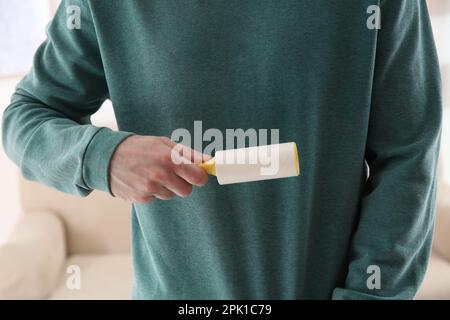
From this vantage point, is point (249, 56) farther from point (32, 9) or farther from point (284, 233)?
point (32, 9)

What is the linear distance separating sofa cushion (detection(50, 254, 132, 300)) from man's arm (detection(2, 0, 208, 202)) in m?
0.90

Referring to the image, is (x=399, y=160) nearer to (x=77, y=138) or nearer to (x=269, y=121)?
(x=269, y=121)

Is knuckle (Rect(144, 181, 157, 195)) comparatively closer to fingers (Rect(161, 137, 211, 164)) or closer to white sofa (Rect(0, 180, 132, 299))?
fingers (Rect(161, 137, 211, 164))

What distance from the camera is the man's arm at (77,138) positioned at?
502 mm

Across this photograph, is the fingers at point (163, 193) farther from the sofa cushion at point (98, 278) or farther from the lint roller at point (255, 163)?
A: the sofa cushion at point (98, 278)

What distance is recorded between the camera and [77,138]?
56 cm

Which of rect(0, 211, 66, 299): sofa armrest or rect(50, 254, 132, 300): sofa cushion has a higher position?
rect(0, 211, 66, 299): sofa armrest

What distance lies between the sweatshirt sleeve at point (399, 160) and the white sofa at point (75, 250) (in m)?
0.88

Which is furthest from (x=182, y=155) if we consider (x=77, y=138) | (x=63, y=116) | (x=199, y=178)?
(x=63, y=116)

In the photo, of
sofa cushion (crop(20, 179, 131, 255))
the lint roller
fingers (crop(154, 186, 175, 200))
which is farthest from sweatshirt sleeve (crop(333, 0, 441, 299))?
sofa cushion (crop(20, 179, 131, 255))

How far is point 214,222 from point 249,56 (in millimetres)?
229

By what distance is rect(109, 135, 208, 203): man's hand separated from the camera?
19.3 inches

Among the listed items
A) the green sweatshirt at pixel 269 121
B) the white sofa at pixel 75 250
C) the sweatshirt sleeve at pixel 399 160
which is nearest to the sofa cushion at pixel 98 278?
the white sofa at pixel 75 250
